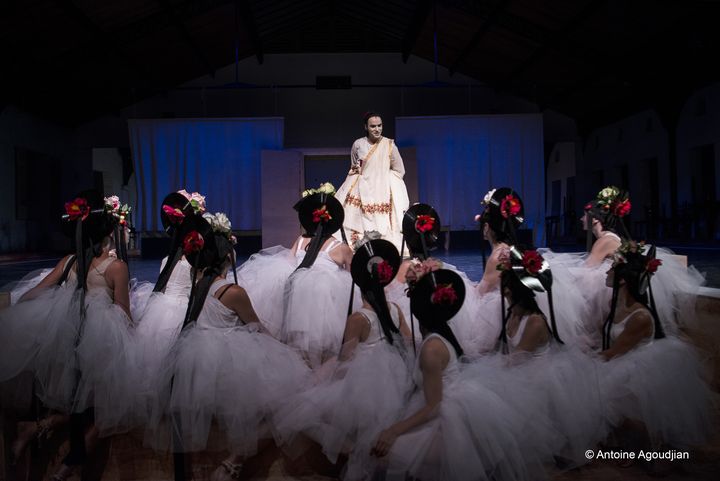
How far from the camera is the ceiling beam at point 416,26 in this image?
Answer: 1105 centimetres

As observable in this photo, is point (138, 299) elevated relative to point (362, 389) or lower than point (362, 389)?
elevated

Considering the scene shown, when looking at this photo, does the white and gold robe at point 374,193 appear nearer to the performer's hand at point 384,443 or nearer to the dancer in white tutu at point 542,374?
the dancer in white tutu at point 542,374

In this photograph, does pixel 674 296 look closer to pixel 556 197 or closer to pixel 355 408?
pixel 355 408

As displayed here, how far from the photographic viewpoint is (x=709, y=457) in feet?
8.97

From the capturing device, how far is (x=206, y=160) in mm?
11641

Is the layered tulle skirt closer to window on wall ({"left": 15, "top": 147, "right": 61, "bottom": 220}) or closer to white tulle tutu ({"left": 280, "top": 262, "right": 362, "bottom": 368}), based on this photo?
white tulle tutu ({"left": 280, "top": 262, "right": 362, "bottom": 368})

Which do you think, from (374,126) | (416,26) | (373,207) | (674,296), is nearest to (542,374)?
(674,296)

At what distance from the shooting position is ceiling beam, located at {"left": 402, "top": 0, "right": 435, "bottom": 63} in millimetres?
11047

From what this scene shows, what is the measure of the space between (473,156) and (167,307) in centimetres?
930

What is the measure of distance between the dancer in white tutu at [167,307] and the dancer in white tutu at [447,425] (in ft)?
3.48

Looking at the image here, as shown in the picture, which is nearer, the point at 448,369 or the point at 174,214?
the point at 448,369

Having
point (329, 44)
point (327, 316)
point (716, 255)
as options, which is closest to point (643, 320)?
point (327, 316)

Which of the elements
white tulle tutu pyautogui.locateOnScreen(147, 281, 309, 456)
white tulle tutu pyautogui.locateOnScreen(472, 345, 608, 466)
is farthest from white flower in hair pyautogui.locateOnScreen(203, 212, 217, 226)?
white tulle tutu pyautogui.locateOnScreen(472, 345, 608, 466)

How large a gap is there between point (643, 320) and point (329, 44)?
11.5 metres
